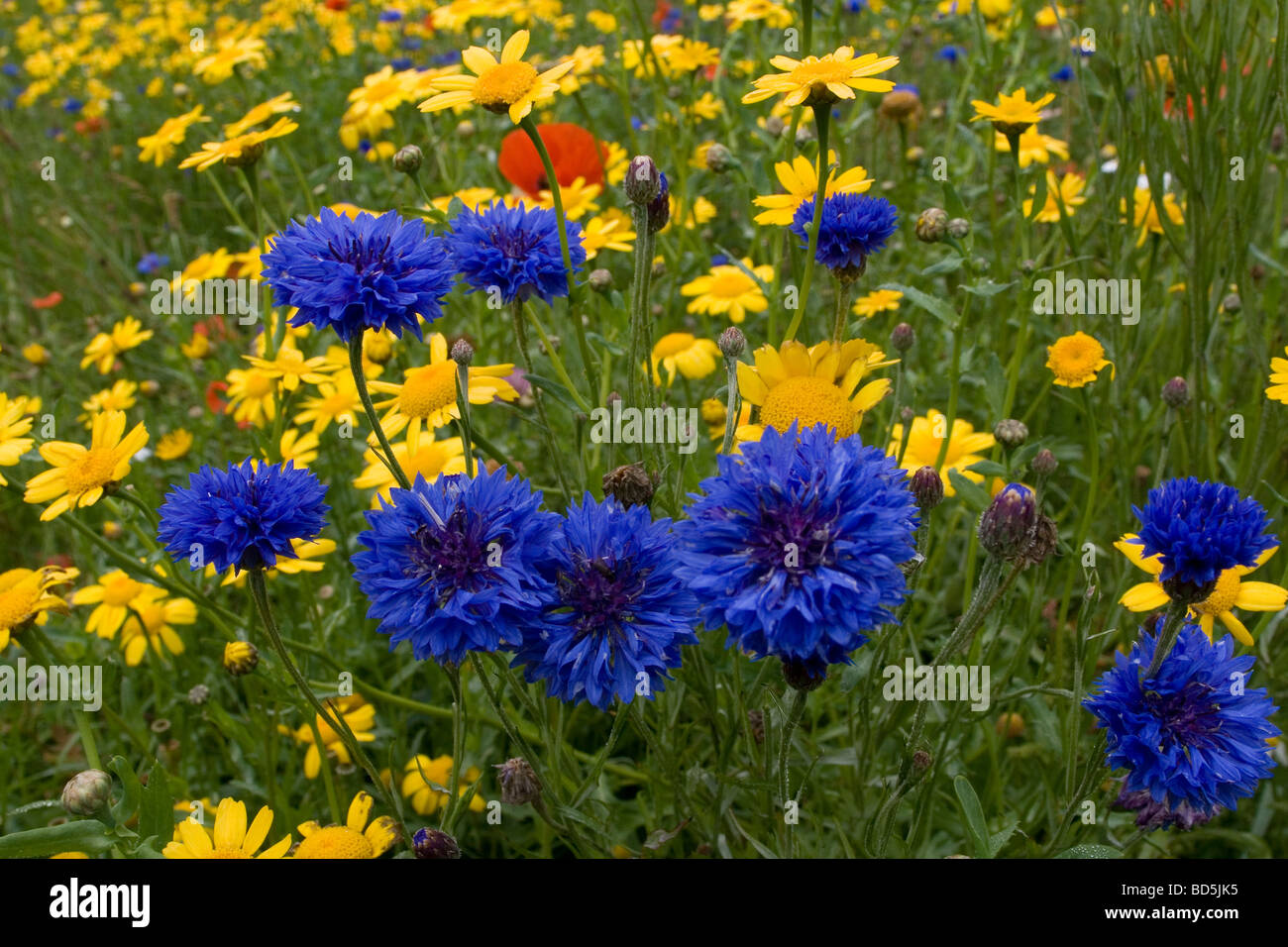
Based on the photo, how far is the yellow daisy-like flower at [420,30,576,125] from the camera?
130cm

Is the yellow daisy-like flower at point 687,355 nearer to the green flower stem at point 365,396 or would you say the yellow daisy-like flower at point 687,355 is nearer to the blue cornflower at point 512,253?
the blue cornflower at point 512,253

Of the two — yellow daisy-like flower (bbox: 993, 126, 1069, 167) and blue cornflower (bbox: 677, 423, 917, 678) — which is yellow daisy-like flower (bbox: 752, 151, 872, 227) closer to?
blue cornflower (bbox: 677, 423, 917, 678)

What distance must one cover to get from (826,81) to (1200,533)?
25.7 inches

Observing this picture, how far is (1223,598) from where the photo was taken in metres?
1.34

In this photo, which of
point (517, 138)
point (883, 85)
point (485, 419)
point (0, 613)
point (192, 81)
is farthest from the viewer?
Result: point (192, 81)

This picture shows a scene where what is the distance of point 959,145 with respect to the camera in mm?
2820

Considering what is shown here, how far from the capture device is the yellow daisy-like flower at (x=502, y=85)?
130cm

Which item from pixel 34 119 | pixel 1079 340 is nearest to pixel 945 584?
pixel 1079 340

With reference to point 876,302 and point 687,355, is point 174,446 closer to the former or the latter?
point 687,355

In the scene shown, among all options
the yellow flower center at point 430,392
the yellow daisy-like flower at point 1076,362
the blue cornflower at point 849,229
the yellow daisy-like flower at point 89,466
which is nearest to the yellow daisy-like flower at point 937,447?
the yellow daisy-like flower at point 1076,362

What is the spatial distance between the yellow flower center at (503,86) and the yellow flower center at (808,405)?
0.54 metres

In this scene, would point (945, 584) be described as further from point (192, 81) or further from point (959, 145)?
point (192, 81)

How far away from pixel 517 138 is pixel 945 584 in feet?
4.52

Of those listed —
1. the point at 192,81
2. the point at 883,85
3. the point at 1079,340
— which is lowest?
the point at 1079,340
